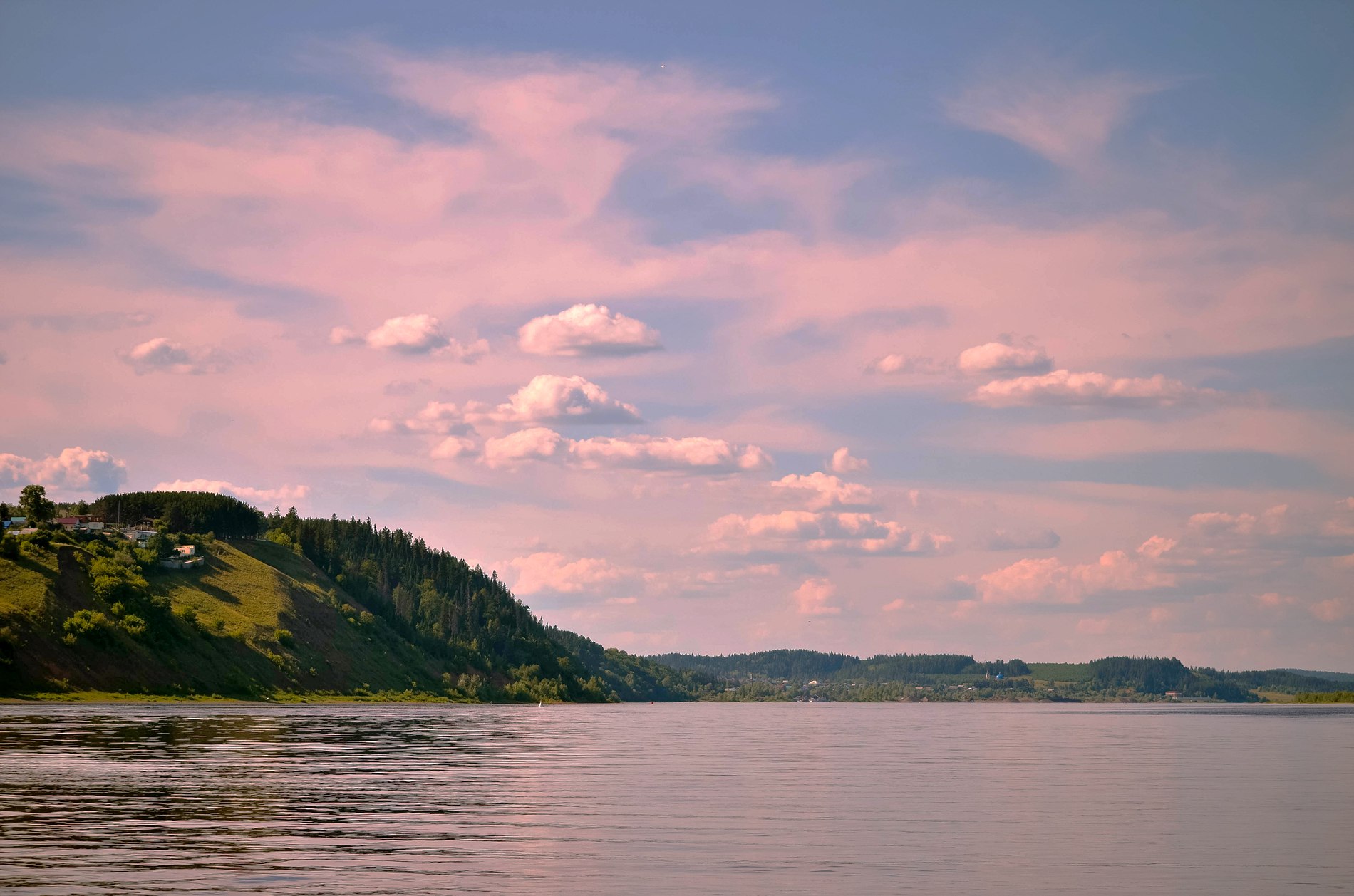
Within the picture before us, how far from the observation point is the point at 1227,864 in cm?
4041

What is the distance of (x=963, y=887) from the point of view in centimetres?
3519

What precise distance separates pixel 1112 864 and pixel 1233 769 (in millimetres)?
52734

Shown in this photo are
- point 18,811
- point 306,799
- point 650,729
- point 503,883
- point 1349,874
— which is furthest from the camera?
point 650,729

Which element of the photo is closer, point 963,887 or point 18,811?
point 963,887

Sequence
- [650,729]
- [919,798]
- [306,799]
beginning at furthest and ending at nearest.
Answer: [650,729]
[919,798]
[306,799]

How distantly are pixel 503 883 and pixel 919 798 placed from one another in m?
32.3

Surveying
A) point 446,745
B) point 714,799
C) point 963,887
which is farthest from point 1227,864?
point 446,745

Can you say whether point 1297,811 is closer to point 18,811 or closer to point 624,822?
point 624,822

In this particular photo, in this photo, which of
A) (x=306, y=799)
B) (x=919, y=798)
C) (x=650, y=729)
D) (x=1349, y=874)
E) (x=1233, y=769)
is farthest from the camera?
(x=650, y=729)

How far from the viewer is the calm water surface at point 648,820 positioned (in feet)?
118

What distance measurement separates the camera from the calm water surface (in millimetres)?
36062

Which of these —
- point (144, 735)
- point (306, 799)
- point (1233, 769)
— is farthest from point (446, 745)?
point (1233, 769)

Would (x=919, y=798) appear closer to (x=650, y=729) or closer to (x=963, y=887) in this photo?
(x=963, y=887)

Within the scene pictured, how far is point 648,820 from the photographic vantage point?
50719 millimetres
